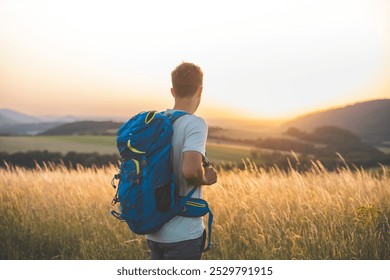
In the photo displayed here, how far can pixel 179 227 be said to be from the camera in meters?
2.52

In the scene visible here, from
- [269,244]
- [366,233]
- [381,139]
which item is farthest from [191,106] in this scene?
[381,139]

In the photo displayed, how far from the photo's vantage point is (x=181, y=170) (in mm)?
2559

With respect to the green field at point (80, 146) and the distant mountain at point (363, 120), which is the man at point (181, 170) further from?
the green field at point (80, 146)

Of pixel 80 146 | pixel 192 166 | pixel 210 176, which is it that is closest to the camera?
pixel 192 166

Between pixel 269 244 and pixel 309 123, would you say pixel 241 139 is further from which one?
pixel 269 244

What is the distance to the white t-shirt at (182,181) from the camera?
2410 millimetres

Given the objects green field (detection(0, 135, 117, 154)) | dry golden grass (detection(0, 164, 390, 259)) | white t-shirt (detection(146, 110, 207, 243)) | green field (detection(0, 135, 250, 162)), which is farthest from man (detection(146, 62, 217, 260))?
green field (detection(0, 135, 117, 154))

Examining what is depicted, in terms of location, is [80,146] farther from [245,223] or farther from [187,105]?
[187,105]

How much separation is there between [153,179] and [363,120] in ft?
35.6

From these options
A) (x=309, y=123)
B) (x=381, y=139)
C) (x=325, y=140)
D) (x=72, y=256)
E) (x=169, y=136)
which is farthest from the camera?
(x=325, y=140)

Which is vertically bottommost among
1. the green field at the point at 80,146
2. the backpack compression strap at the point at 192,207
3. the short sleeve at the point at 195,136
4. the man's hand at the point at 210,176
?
the green field at the point at 80,146

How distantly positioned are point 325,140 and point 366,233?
1239 centimetres

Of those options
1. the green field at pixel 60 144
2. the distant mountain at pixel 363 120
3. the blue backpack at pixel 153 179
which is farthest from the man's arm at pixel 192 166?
the green field at pixel 60 144

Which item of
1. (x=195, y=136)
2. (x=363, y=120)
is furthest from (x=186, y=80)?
(x=363, y=120)
